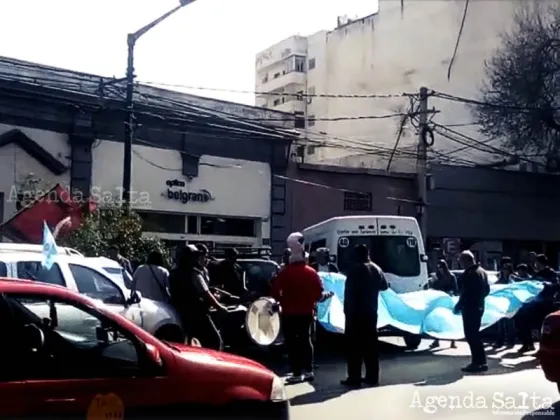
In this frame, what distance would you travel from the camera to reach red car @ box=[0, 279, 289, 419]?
4828mm

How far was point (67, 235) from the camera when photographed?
16.3 m

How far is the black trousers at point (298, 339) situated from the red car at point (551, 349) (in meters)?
2.86

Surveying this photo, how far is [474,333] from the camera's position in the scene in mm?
12086

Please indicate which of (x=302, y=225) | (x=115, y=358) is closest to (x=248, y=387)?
(x=115, y=358)

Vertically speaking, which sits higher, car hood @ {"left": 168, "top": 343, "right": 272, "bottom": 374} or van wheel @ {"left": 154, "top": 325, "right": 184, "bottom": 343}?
car hood @ {"left": 168, "top": 343, "right": 272, "bottom": 374}

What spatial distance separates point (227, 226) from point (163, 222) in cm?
228

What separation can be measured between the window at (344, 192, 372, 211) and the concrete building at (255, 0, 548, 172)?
482 centimetres

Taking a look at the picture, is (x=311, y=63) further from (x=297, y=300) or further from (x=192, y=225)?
(x=297, y=300)

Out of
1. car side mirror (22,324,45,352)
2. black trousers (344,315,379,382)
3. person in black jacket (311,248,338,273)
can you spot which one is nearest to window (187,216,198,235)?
person in black jacket (311,248,338,273)

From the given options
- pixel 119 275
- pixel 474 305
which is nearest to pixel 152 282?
pixel 119 275

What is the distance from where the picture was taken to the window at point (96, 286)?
10079 millimetres

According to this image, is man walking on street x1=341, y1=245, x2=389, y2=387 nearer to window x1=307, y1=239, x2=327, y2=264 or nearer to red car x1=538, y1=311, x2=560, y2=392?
red car x1=538, y1=311, x2=560, y2=392

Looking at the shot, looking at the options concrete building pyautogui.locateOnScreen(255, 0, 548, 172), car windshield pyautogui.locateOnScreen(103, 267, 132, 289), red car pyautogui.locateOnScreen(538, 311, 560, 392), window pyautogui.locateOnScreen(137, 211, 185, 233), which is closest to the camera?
red car pyautogui.locateOnScreen(538, 311, 560, 392)

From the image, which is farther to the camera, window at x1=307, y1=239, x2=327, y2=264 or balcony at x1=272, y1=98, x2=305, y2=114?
balcony at x1=272, y1=98, x2=305, y2=114
